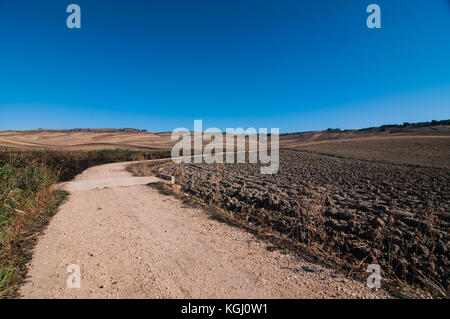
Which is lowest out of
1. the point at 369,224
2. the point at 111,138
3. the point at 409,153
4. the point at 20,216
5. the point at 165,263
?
the point at 369,224

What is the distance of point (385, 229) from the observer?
17.5ft

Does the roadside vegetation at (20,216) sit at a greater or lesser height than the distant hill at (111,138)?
lesser

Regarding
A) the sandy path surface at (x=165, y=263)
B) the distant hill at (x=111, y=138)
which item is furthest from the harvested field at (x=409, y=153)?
the distant hill at (x=111, y=138)

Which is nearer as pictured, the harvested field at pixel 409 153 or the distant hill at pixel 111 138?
the harvested field at pixel 409 153

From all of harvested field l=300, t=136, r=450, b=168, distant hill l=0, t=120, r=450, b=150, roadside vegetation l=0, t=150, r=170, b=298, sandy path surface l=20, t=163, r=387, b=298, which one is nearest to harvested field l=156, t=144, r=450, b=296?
sandy path surface l=20, t=163, r=387, b=298

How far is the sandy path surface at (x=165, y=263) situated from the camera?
2965 millimetres

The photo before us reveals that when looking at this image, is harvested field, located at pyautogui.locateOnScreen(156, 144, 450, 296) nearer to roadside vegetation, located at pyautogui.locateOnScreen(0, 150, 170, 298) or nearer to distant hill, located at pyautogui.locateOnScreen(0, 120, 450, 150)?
roadside vegetation, located at pyautogui.locateOnScreen(0, 150, 170, 298)

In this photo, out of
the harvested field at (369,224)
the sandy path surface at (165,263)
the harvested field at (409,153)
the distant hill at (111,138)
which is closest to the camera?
the sandy path surface at (165,263)

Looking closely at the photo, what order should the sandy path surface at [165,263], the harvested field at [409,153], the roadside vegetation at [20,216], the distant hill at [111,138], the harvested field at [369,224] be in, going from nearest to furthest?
1. the sandy path surface at [165,263]
2. the roadside vegetation at [20,216]
3. the harvested field at [369,224]
4. the harvested field at [409,153]
5. the distant hill at [111,138]

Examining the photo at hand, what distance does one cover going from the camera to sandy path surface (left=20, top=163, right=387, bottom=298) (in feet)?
9.73

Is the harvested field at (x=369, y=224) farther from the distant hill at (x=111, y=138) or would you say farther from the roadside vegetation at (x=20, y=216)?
the distant hill at (x=111, y=138)

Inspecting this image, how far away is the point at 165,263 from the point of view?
368 centimetres

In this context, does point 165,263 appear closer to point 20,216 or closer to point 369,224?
point 20,216
